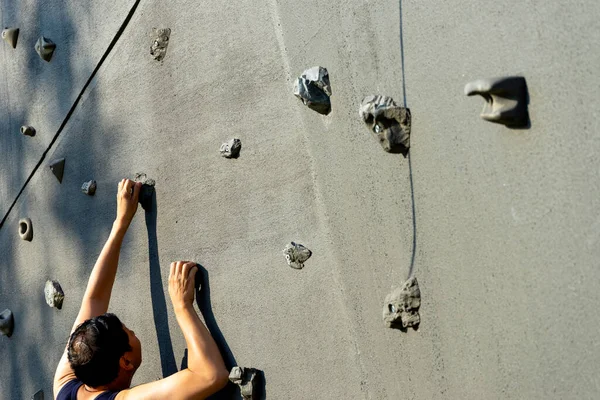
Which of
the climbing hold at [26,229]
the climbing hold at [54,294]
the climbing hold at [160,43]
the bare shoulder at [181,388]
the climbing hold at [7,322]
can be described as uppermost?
the climbing hold at [160,43]

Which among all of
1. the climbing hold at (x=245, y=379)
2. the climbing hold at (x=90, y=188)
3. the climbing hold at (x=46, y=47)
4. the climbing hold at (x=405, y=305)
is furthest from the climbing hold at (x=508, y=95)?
the climbing hold at (x=46, y=47)

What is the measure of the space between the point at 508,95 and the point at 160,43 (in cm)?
120

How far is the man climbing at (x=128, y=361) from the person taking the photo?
2.02 m

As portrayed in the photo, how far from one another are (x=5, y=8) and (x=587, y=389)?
7.99ft

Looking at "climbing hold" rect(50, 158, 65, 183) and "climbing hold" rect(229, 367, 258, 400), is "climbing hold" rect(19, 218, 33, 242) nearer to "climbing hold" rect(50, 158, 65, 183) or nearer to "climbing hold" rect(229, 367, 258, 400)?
"climbing hold" rect(50, 158, 65, 183)

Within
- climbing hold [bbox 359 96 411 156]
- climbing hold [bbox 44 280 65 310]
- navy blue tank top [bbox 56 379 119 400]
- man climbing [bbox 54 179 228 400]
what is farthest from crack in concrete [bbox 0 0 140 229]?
climbing hold [bbox 359 96 411 156]

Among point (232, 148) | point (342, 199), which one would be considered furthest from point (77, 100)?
point (342, 199)

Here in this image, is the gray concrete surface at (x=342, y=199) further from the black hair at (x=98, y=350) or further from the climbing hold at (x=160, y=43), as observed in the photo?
the black hair at (x=98, y=350)

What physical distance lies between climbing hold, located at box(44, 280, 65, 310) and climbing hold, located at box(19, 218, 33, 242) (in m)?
0.21

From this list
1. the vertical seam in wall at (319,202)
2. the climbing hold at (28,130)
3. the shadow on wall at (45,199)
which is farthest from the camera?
the climbing hold at (28,130)

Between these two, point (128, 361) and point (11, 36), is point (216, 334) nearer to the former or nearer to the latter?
point (128, 361)

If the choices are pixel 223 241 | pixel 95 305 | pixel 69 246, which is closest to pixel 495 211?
pixel 223 241

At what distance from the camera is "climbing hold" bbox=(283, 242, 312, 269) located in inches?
76.8

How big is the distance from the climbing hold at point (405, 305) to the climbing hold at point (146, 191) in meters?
0.90
